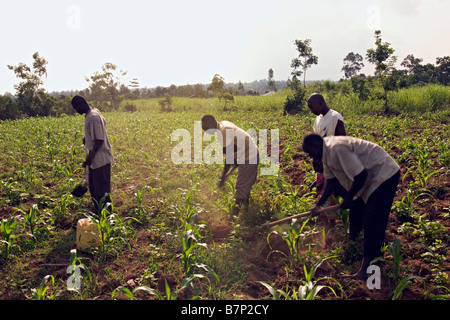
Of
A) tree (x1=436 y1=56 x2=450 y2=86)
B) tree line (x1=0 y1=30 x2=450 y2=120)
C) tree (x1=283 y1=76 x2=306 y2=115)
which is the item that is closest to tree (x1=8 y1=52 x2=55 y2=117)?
tree line (x1=0 y1=30 x2=450 y2=120)

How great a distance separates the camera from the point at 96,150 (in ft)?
13.5

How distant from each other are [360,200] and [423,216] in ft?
4.20

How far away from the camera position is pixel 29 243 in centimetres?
361

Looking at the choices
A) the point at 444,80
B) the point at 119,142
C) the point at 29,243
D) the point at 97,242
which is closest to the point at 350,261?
the point at 97,242

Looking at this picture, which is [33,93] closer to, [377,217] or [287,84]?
[287,84]

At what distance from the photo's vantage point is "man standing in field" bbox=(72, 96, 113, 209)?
404cm

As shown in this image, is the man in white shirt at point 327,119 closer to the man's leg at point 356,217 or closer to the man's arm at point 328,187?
the man's arm at point 328,187

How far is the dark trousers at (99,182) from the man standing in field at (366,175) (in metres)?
2.85

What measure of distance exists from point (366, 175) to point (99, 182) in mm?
3433

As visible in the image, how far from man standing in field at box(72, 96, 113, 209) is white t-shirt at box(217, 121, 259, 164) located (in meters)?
1.62

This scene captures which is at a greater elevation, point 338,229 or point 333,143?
point 333,143

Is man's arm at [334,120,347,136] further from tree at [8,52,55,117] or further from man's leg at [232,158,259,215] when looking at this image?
tree at [8,52,55,117]

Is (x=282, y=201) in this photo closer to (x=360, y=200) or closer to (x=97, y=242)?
(x=360, y=200)

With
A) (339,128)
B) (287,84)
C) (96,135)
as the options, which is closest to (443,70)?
(287,84)
